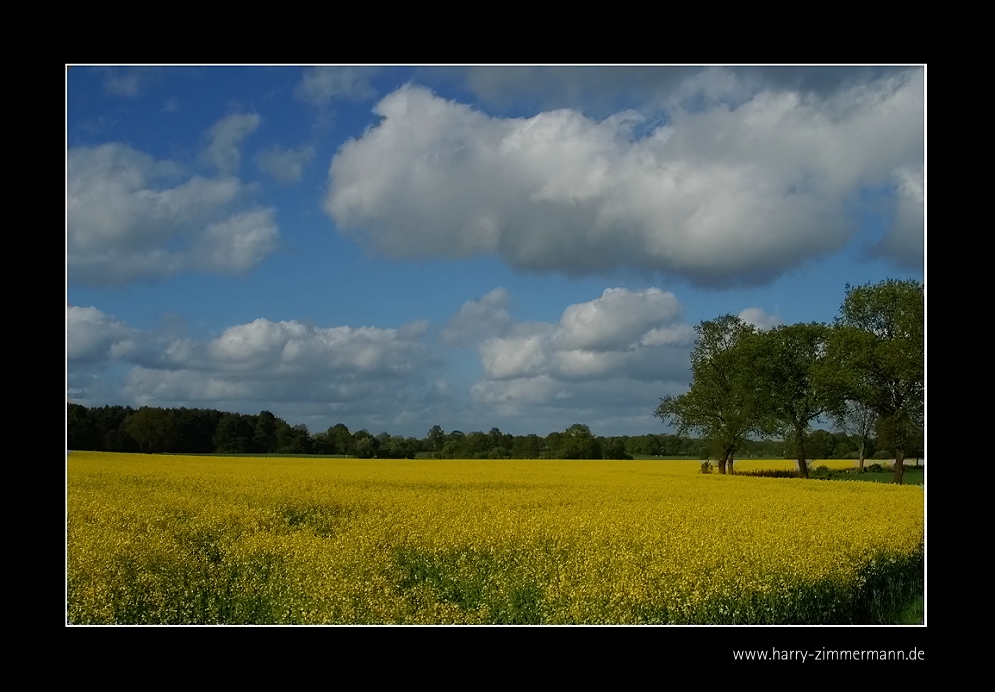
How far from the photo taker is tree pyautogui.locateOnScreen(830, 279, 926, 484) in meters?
13.0

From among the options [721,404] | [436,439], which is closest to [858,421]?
[721,404]

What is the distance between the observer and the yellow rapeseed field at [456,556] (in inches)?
249

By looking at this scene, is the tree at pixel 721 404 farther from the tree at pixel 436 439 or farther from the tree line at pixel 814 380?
the tree at pixel 436 439

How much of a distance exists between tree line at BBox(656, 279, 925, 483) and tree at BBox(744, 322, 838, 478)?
20mm

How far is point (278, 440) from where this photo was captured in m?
9.95

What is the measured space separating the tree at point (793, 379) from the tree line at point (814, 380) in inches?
0.8

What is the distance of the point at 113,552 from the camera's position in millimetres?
6887

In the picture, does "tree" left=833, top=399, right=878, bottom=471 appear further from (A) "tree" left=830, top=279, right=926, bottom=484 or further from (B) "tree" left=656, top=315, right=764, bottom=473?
(B) "tree" left=656, top=315, right=764, bottom=473

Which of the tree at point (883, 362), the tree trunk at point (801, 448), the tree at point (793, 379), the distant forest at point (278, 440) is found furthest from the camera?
the tree trunk at point (801, 448)

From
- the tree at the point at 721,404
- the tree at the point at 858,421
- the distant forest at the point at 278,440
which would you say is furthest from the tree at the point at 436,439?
the tree at the point at 858,421

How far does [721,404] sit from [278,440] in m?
10.4

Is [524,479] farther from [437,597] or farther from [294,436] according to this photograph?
[437,597]

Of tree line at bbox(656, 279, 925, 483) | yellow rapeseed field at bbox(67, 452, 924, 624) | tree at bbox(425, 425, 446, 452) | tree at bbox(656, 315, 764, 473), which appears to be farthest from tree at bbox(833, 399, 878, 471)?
tree at bbox(425, 425, 446, 452)
